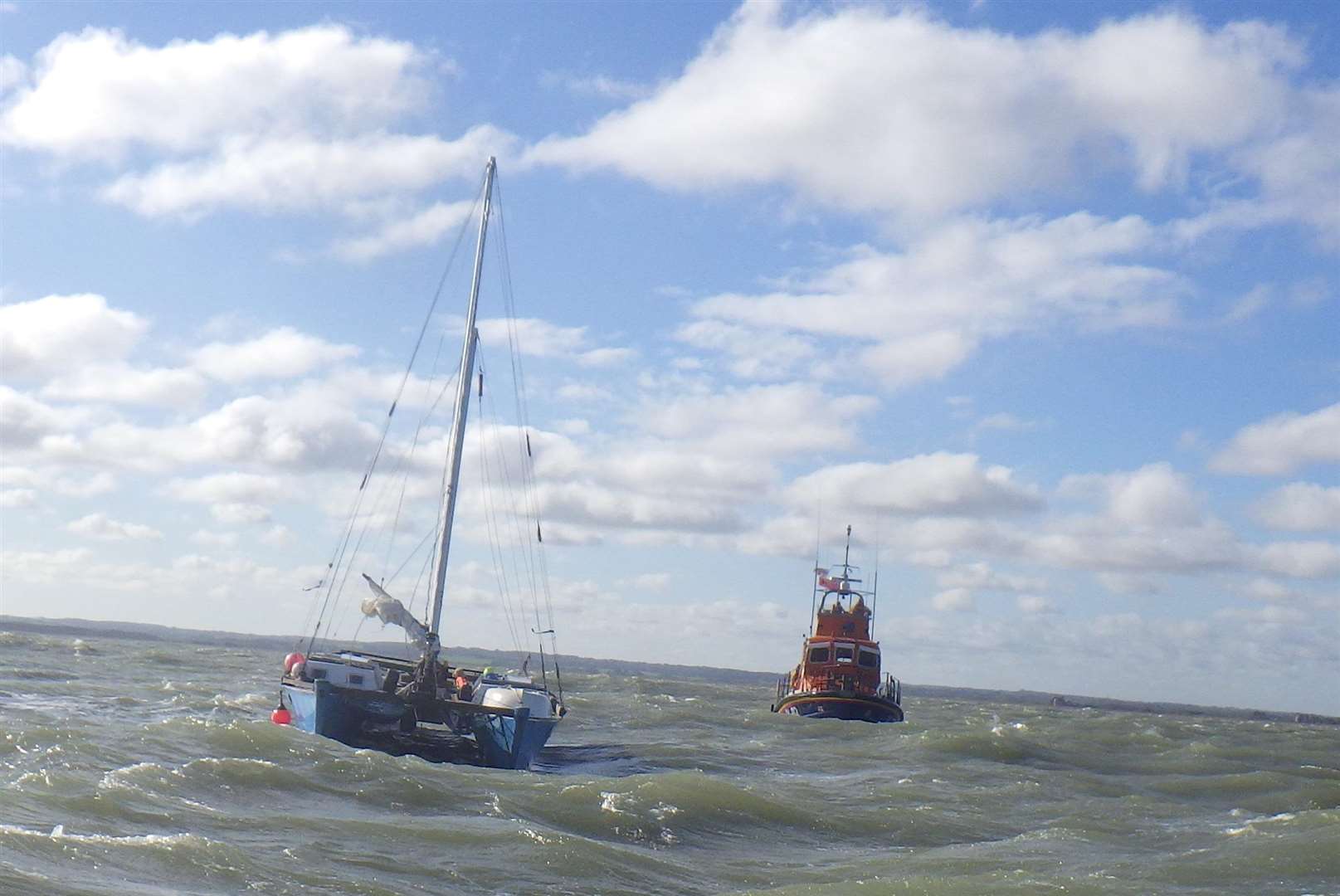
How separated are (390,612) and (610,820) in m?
11.5

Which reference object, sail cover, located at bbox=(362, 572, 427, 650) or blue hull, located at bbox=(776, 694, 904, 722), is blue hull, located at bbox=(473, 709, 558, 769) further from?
blue hull, located at bbox=(776, 694, 904, 722)

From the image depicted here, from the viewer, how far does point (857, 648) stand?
172 feet

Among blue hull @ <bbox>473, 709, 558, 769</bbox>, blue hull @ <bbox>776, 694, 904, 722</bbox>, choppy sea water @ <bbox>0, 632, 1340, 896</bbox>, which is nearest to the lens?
choppy sea water @ <bbox>0, 632, 1340, 896</bbox>

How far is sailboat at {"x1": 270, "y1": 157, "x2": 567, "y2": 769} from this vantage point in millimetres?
27016

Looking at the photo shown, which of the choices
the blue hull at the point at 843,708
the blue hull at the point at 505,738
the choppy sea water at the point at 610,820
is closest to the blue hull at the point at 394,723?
the blue hull at the point at 505,738

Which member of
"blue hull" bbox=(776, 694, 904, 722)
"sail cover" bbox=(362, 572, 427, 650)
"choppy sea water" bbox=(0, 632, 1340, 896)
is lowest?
"choppy sea water" bbox=(0, 632, 1340, 896)

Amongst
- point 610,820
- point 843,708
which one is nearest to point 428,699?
point 610,820

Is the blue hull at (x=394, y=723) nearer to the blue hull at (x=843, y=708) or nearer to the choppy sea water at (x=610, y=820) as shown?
the choppy sea water at (x=610, y=820)

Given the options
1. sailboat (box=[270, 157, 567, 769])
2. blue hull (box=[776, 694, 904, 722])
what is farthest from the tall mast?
blue hull (box=[776, 694, 904, 722])

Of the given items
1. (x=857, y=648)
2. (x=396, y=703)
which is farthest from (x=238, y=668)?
(x=396, y=703)

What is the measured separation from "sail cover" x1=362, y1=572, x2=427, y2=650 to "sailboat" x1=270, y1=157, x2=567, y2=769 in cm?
2

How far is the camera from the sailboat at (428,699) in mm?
27016

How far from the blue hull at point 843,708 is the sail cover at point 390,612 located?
21.7 meters

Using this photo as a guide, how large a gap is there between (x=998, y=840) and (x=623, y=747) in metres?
15.4
